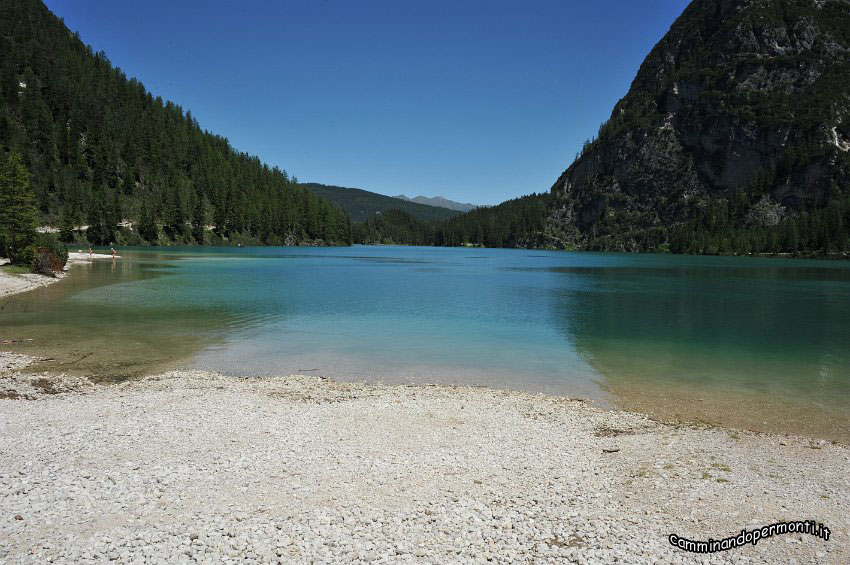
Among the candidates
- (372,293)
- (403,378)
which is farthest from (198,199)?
(403,378)

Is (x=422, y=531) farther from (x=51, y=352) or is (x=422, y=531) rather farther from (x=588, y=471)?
(x=51, y=352)

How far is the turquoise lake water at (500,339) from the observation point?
1820 centimetres

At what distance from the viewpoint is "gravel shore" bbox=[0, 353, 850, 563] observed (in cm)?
717

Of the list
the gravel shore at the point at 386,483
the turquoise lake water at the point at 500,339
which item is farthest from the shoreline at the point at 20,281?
the gravel shore at the point at 386,483

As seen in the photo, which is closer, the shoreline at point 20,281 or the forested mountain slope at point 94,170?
the shoreline at point 20,281

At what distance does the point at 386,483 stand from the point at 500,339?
18.6 meters

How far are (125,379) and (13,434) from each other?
6893 mm

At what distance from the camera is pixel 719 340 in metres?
28.2

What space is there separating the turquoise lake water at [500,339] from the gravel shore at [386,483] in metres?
4.57

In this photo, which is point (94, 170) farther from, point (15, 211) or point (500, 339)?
point (500, 339)

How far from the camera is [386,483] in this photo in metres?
9.24

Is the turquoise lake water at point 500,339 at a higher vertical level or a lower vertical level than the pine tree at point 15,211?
lower

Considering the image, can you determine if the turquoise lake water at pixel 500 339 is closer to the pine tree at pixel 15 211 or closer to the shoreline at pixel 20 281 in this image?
the shoreline at pixel 20 281

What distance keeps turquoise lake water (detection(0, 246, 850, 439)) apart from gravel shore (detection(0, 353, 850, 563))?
180 inches
